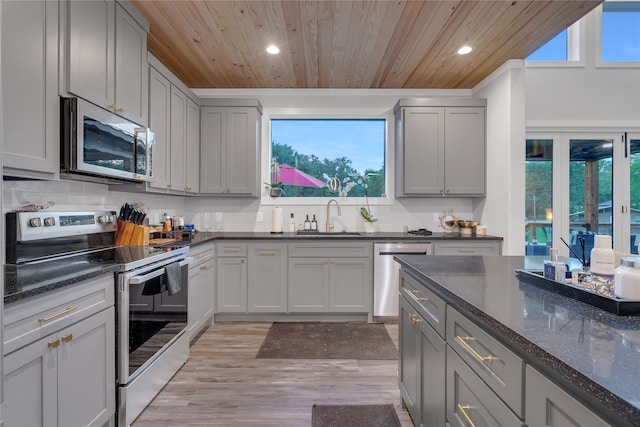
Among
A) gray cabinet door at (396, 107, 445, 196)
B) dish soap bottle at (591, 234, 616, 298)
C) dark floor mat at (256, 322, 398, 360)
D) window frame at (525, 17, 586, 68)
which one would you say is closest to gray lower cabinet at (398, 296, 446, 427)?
dish soap bottle at (591, 234, 616, 298)

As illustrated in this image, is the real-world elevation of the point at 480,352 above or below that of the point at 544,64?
below

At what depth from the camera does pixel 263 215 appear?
13.5 ft

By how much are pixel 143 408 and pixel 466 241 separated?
10.2 ft

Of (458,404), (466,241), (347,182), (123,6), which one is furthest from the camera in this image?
(347,182)

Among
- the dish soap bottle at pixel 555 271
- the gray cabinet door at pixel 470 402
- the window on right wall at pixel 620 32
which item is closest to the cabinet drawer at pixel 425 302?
the gray cabinet door at pixel 470 402

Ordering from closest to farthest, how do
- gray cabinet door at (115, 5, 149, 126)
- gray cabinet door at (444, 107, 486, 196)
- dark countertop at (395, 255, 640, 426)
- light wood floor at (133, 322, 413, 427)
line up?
dark countertop at (395, 255, 640, 426) → light wood floor at (133, 322, 413, 427) → gray cabinet door at (115, 5, 149, 126) → gray cabinet door at (444, 107, 486, 196)

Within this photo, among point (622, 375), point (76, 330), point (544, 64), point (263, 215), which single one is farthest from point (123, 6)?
point (544, 64)

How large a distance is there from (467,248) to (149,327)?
2.99m

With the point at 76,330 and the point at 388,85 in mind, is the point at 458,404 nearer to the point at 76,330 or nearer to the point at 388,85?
the point at 76,330

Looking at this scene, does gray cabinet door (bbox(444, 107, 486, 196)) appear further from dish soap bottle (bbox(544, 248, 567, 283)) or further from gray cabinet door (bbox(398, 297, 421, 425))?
dish soap bottle (bbox(544, 248, 567, 283))

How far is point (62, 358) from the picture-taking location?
1.40 m

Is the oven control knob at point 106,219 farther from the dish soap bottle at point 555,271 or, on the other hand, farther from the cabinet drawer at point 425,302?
the dish soap bottle at point 555,271

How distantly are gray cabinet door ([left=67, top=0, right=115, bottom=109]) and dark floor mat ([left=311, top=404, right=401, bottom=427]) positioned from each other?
229cm

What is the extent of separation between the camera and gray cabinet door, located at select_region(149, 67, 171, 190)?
276 cm
